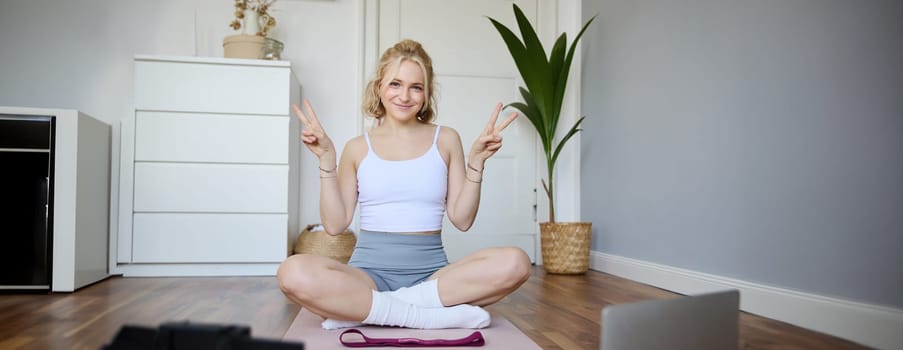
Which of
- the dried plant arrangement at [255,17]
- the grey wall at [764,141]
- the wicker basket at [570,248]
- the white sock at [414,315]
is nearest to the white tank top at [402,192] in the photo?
the white sock at [414,315]

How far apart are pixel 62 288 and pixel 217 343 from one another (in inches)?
90.7

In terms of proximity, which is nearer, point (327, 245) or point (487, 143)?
point (487, 143)

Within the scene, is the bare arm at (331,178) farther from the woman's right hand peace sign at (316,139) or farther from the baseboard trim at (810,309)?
the baseboard trim at (810,309)

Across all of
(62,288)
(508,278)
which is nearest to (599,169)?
(508,278)

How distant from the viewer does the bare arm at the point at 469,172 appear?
1.60 m

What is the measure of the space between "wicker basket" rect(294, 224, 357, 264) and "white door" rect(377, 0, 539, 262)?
2.13 feet

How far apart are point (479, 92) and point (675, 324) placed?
296 centimetres

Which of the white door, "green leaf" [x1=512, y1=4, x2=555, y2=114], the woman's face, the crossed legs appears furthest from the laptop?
the white door

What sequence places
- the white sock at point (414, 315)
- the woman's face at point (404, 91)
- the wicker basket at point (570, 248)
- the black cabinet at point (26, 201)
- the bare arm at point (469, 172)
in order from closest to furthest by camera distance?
the white sock at point (414, 315) < the bare arm at point (469, 172) < the woman's face at point (404, 91) < the black cabinet at point (26, 201) < the wicker basket at point (570, 248)

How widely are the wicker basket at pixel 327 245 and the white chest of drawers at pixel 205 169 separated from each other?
0.18 metres

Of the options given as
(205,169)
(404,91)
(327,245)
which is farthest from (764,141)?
(205,169)

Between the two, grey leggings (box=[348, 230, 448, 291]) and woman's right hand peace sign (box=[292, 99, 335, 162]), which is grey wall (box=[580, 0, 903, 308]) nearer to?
grey leggings (box=[348, 230, 448, 291])

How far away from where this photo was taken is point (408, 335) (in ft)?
4.84

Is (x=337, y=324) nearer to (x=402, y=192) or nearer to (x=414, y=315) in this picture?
(x=414, y=315)
